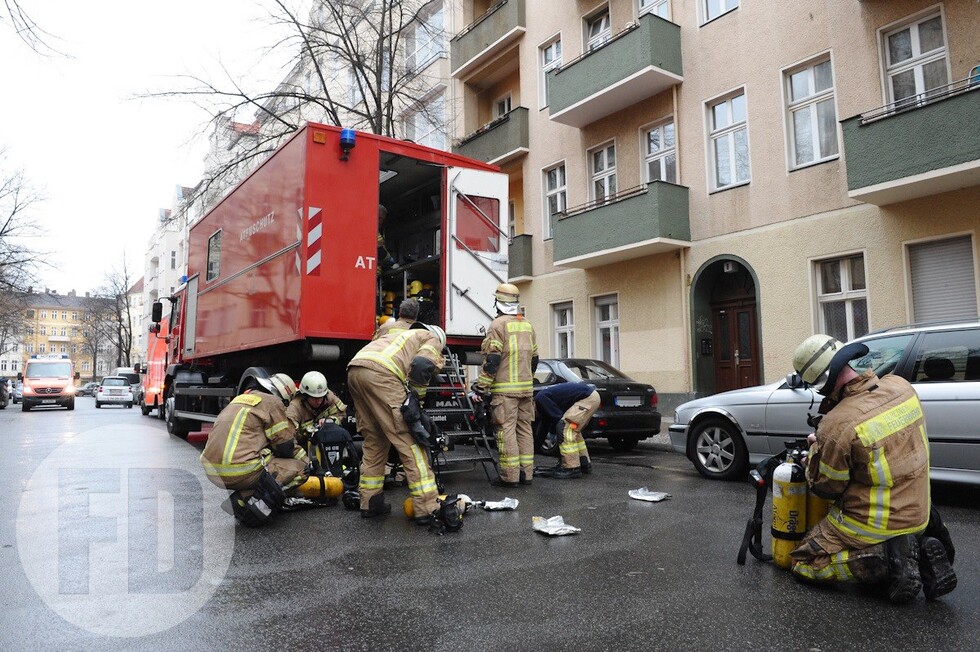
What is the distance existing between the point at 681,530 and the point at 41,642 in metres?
3.87

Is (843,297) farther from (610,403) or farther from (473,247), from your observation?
(473,247)

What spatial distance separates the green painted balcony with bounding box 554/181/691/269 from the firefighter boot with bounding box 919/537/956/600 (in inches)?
425

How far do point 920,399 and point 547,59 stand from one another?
1528 cm

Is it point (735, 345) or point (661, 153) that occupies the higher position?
point (661, 153)

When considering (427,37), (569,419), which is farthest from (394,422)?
(427,37)

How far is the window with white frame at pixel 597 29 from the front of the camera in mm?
16688

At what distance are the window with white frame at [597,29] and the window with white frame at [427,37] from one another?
4.15 m

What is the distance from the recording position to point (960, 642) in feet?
9.62

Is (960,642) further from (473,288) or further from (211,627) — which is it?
(473,288)

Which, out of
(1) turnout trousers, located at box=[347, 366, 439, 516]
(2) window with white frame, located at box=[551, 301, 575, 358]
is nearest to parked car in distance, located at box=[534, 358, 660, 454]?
(1) turnout trousers, located at box=[347, 366, 439, 516]

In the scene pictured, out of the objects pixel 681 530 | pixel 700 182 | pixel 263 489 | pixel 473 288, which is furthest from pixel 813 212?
pixel 263 489

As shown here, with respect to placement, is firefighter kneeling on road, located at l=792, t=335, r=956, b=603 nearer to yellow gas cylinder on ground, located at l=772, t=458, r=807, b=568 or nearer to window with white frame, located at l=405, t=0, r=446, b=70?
yellow gas cylinder on ground, located at l=772, t=458, r=807, b=568

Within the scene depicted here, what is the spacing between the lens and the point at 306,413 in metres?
6.15

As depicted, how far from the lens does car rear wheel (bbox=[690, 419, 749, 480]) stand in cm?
705
